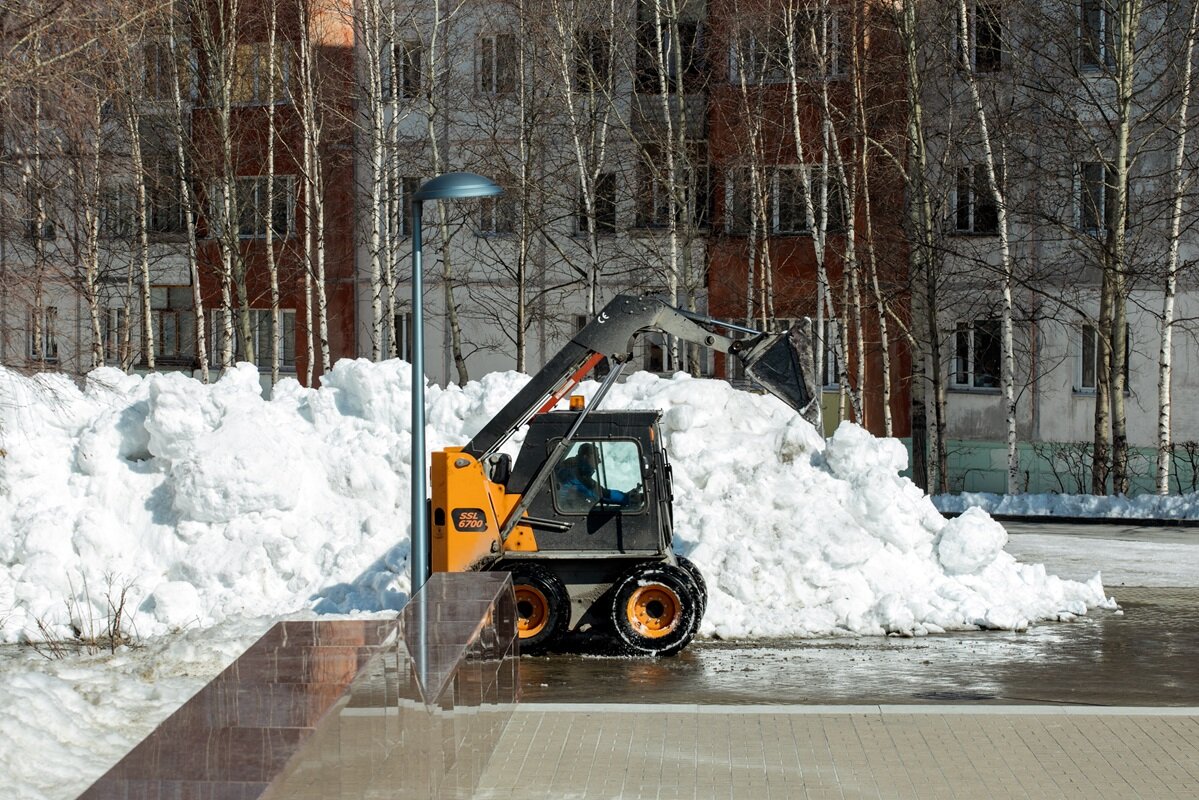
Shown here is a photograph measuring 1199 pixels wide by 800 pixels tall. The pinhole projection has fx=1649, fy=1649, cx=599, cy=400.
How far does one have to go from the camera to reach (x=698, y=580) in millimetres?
15070

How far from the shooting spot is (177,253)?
34.8 meters

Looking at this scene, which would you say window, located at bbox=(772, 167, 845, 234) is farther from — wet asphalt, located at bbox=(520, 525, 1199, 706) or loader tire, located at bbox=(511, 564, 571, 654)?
loader tire, located at bbox=(511, 564, 571, 654)

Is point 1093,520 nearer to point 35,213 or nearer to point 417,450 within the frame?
point 417,450

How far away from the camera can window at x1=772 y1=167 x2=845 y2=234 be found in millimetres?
31188

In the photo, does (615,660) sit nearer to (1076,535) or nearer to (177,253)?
(1076,535)

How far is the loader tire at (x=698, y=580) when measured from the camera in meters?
14.6

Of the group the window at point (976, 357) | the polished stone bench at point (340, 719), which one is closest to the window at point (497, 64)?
the window at point (976, 357)

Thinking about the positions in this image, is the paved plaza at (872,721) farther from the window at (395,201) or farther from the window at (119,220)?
the window at (119,220)

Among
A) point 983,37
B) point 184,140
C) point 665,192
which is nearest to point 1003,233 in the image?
point 983,37

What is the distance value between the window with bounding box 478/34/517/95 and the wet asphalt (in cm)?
2001

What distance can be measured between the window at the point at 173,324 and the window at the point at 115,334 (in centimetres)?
77

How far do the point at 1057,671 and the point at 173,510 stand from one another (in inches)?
372

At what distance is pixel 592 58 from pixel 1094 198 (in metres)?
10.1

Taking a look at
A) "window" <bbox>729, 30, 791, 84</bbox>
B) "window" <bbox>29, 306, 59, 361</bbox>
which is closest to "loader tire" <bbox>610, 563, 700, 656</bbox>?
"window" <bbox>29, 306, 59, 361</bbox>
